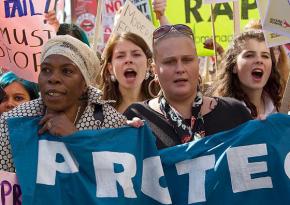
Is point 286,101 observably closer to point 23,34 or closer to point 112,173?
point 112,173

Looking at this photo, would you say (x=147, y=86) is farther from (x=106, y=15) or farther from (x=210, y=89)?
(x=106, y=15)

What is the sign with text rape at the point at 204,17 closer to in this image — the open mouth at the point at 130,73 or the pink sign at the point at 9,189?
the open mouth at the point at 130,73

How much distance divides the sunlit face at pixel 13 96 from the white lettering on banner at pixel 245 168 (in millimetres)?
1808

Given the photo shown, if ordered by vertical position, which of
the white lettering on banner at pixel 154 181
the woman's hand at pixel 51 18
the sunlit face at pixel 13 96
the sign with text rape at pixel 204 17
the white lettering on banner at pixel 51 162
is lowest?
the white lettering on banner at pixel 154 181

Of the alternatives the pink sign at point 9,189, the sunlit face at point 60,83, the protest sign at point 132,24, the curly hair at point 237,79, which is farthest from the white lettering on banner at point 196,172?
the protest sign at point 132,24

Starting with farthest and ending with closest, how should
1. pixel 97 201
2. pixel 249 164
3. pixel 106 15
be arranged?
pixel 106 15
pixel 249 164
pixel 97 201

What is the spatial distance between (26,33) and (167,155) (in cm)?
183

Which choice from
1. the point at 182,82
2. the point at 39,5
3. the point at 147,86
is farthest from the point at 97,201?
the point at 39,5

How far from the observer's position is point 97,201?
3137 millimetres

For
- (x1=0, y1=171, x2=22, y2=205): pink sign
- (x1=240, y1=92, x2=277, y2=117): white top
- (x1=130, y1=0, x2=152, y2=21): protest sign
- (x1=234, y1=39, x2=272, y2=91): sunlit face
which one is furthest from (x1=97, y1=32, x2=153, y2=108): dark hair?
(x1=130, y1=0, x2=152, y2=21): protest sign

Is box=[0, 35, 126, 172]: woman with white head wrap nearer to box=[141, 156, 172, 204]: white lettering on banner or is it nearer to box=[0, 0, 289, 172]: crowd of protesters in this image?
box=[0, 0, 289, 172]: crowd of protesters

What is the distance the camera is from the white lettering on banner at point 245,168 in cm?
332

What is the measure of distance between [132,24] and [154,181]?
2.64 meters

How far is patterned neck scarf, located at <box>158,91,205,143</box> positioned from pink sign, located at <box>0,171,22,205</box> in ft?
2.66
